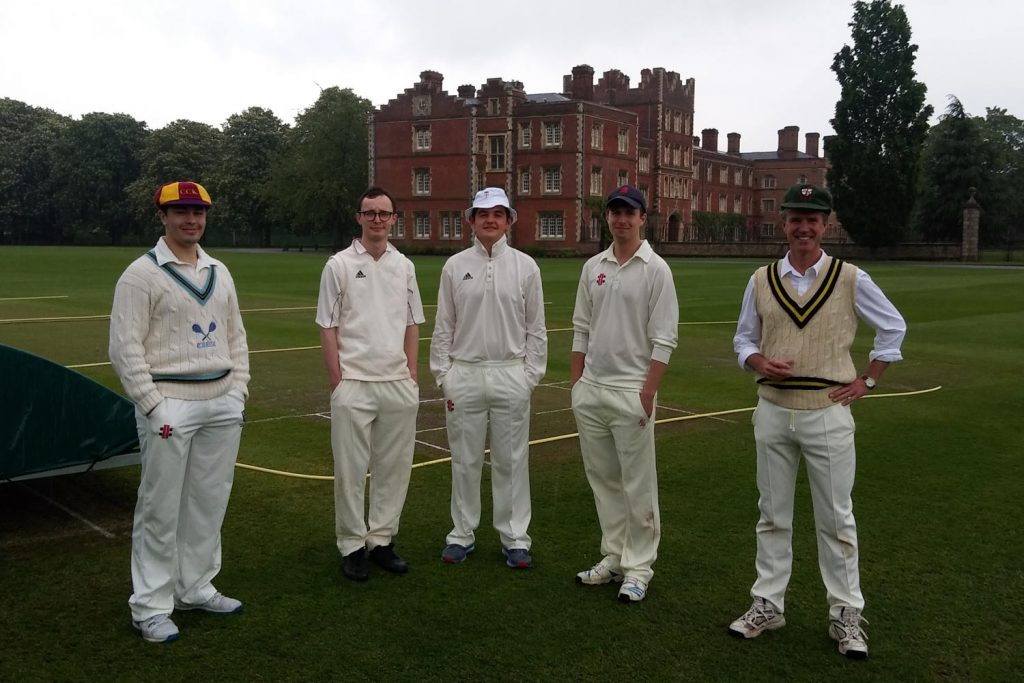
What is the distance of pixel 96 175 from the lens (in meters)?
86.6

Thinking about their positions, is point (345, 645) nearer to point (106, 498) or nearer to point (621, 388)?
point (621, 388)

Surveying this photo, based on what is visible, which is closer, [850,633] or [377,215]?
[850,633]

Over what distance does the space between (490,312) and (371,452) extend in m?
1.06

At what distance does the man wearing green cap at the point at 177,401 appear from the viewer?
4.56m

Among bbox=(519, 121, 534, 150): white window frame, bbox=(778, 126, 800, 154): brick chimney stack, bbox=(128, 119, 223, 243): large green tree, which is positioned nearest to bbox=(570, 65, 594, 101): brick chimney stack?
bbox=(519, 121, 534, 150): white window frame

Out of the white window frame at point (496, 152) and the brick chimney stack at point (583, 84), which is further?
the white window frame at point (496, 152)

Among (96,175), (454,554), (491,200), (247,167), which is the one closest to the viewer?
(491,200)

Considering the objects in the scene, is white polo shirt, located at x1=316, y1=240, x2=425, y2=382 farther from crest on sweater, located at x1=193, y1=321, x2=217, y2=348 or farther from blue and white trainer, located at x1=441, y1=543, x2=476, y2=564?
blue and white trainer, located at x1=441, y1=543, x2=476, y2=564

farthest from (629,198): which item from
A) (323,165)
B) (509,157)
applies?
(323,165)

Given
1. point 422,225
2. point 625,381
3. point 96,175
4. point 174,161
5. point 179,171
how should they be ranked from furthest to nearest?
point 96,175 → point 179,171 → point 174,161 → point 422,225 → point 625,381

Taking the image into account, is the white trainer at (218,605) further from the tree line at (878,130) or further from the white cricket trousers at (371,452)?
the tree line at (878,130)

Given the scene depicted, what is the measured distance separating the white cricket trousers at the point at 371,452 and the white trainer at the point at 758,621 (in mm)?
2023

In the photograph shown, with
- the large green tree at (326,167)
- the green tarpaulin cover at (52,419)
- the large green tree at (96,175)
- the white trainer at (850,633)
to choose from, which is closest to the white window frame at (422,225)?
the large green tree at (326,167)

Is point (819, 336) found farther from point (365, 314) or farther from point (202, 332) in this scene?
point (202, 332)
